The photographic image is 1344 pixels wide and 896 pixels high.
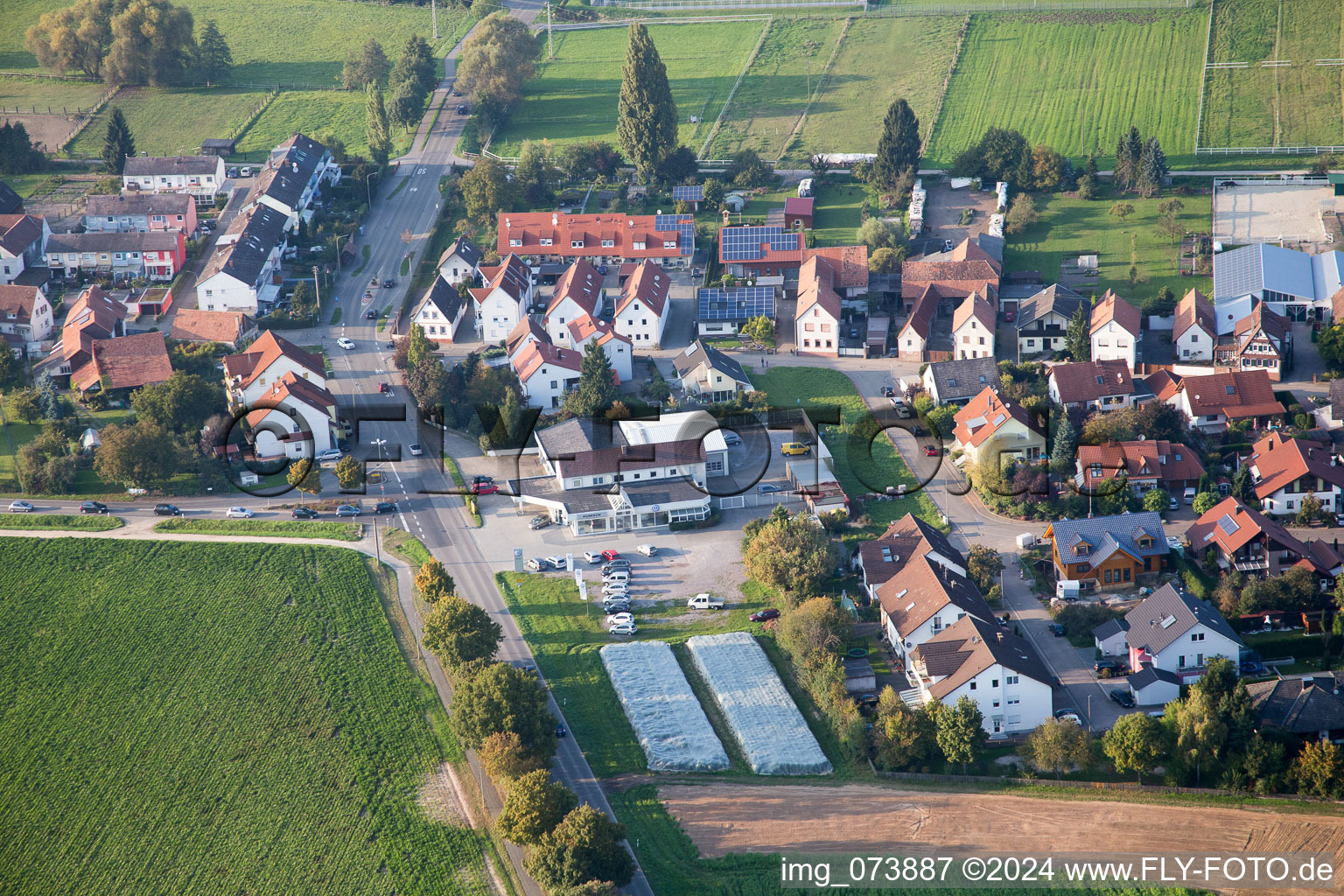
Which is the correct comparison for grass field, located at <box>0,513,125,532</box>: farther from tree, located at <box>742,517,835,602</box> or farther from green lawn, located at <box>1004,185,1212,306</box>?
green lawn, located at <box>1004,185,1212,306</box>

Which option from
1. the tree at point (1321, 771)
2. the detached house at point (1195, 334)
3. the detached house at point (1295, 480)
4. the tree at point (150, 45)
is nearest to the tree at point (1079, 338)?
the detached house at point (1195, 334)

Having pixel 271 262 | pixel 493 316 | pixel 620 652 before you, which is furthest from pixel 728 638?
pixel 271 262

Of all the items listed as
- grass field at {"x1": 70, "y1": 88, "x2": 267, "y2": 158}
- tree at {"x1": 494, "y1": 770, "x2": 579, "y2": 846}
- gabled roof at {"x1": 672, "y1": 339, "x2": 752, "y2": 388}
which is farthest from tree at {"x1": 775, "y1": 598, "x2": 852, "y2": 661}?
grass field at {"x1": 70, "y1": 88, "x2": 267, "y2": 158}

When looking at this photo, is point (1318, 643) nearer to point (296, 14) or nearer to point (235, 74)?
point (235, 74)

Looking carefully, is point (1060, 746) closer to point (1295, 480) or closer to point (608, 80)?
point (1295, 480)

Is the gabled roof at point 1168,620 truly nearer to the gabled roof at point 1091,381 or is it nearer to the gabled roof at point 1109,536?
the gabled roof at point 1109,536

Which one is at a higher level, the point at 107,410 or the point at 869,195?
the point at 869,195

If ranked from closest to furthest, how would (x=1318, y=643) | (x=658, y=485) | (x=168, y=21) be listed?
(x=1318, y=643) < (x=658, y=485) < (x=168, y=21)
